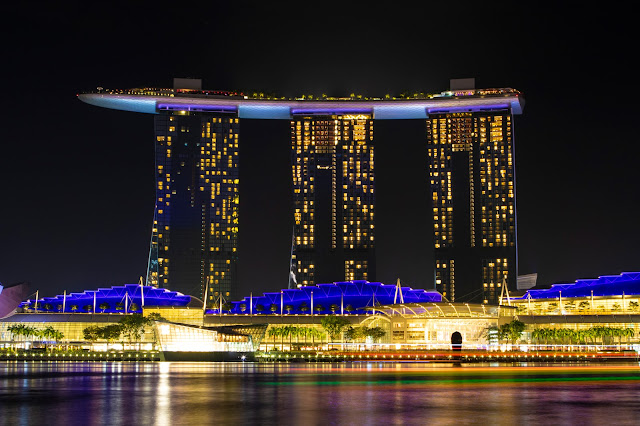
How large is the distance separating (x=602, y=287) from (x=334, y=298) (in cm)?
5741

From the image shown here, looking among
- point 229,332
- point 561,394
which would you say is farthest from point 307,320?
point 561,394

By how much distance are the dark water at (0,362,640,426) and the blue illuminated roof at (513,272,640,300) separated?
416 ft

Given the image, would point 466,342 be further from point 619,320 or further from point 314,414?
point 314,414

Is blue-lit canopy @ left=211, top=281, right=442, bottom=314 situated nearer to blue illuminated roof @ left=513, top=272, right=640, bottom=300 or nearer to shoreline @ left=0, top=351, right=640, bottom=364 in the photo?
blue illuminated roof @ left=513, top=272, right=640, bottom=300

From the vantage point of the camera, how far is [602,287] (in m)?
188

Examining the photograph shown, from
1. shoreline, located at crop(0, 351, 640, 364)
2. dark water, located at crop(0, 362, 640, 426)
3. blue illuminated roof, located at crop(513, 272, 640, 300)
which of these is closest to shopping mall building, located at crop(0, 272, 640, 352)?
blue illuminated roof, located at crop(513, 272, 640, 300)

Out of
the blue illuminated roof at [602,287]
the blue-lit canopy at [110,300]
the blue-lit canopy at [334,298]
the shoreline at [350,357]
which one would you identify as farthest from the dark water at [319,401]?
the blue-lit canopy at [110,300]

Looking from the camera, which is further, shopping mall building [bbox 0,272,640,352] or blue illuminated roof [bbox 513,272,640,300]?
blue illuminated roof [bbox 513,272,640,300]

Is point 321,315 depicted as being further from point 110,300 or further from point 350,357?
point 350,357

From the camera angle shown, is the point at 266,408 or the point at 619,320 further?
the point at 619,320

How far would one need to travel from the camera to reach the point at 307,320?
174250 millimetres

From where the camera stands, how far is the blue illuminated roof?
182 metres

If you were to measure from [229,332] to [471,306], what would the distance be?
4690 centimetres

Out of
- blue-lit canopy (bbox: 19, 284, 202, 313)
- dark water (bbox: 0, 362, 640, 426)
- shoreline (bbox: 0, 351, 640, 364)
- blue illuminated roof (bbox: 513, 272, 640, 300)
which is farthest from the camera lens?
blue-lit canopy (bbox: 19, 284, 202, 313)
